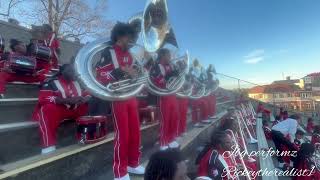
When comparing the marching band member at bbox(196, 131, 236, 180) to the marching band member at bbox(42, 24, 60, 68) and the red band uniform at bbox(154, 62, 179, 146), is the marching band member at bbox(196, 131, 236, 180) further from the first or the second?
the marching band member at bbox(42, 24, 60, 68)

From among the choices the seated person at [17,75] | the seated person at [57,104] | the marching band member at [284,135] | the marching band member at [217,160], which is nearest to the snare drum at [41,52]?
the seated person at [17,75]

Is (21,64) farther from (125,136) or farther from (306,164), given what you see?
(306,164)

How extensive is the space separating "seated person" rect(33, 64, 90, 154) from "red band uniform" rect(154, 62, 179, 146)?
4.05ft

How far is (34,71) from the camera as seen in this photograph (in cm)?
534

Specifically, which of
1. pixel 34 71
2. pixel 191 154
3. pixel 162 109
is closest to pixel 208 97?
pixel 191 154

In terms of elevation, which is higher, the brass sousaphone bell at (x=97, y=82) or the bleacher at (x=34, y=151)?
the brass sousaphone bell at (x=97, y=82)

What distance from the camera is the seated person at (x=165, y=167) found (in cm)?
207

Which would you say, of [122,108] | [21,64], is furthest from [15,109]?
[122,108]

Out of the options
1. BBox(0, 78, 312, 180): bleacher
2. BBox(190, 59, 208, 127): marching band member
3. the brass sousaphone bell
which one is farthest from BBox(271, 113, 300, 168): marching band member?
the brass sousaphone bell

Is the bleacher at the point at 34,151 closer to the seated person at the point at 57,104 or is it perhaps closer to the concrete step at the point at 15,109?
the concrete step at the point at 15,109

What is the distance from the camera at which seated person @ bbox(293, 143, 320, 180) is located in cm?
732

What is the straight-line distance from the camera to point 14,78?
16.8 feet

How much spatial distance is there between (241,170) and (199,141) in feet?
8.37

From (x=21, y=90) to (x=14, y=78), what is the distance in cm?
33
